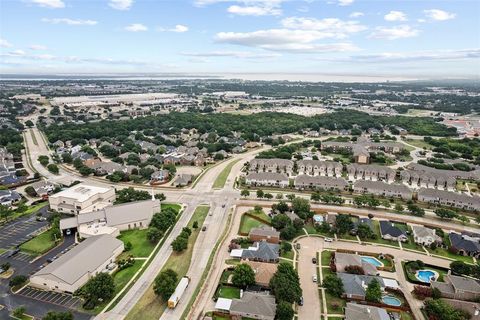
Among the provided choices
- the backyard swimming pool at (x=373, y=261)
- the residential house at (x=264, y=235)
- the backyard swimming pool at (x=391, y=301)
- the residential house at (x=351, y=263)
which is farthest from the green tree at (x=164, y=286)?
the backyard swimming pool at (x=373, y=261)

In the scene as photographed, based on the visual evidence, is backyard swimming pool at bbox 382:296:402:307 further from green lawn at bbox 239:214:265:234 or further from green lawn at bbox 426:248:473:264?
green lawn at bbox 239:214:265:234

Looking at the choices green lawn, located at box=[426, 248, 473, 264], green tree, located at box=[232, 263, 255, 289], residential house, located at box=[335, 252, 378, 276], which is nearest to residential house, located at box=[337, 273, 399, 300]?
residential house, located at box=[335, 252, 378, 276]

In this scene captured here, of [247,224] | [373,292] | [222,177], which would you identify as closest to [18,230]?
[247,224]

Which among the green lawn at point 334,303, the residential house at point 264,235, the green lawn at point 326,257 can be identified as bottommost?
the green lawn at point 334,303

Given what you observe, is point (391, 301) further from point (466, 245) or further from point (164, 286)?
point (164, 286)

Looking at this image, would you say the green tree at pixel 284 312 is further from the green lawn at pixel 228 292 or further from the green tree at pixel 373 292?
the green tree at pixel 373 292

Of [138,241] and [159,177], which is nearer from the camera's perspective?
[138,241]
